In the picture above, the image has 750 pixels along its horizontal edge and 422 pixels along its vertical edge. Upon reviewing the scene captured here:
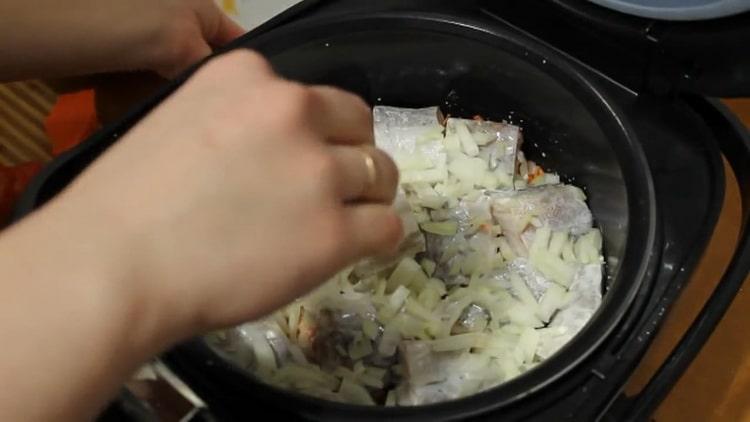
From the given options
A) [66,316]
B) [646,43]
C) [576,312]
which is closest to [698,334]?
[576,312]

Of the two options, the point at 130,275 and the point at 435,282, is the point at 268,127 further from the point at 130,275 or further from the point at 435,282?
the point at 435,282

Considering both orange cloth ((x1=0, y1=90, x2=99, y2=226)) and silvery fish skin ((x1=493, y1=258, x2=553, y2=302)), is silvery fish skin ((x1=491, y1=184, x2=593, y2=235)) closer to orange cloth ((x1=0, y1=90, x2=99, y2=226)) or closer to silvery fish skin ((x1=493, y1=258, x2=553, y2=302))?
silvery fish skin ((x1=493, y1=258, x2=553, y2=302))

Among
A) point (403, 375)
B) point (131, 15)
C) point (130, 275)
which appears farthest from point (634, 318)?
point (131, 15)

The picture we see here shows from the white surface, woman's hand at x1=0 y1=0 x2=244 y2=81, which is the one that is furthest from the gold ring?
the white surface

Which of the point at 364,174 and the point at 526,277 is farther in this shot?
the point at 526,277

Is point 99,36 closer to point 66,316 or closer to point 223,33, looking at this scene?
point 223,33
